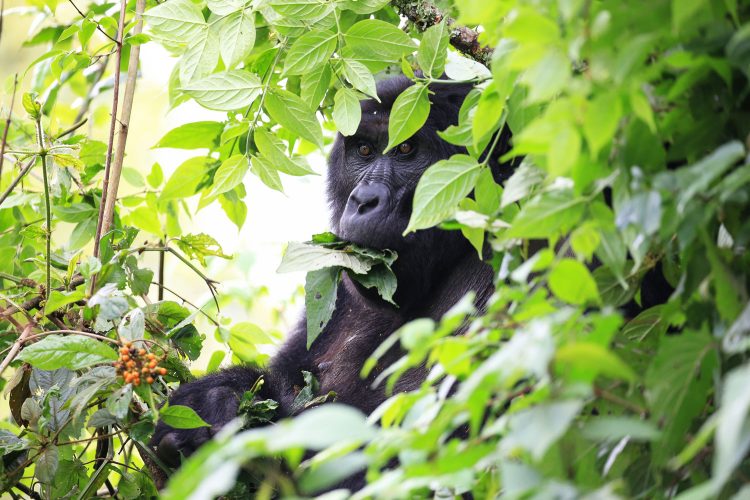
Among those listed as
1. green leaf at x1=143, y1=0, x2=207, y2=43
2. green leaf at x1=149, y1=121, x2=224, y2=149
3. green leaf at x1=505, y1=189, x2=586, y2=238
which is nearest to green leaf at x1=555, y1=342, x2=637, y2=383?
green leaf at x1=505, y1=189, x2=586, y2=238

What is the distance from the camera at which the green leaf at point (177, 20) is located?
2561mm

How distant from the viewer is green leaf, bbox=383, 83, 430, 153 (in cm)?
216

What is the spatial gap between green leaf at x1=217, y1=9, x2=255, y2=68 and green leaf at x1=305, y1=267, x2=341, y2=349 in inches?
28.0


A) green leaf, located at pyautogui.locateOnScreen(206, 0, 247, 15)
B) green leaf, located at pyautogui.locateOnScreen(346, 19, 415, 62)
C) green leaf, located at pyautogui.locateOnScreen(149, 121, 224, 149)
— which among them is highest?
green leaf, located at pyautogui.locateOnScreen(206, 0, 247, 15)

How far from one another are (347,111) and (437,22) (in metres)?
0.69

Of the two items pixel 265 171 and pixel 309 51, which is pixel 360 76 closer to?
pixel 309 51

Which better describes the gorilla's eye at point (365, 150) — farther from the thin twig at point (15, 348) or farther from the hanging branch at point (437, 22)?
the thin twig at point (15, 348)

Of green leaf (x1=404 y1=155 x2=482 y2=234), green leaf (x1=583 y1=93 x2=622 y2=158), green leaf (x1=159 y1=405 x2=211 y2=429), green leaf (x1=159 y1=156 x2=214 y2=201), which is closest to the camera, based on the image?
green leaf (x1=583 y1=93 x2=622 y2=158)

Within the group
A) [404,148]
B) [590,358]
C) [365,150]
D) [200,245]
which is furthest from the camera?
[365,150]

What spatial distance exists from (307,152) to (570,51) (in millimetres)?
2864

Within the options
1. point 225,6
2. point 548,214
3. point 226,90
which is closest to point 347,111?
point 226,90

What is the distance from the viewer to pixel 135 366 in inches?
88.4

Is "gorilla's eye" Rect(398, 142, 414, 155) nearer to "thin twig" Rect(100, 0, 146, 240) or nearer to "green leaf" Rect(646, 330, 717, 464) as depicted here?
"thin twig" Rect(100, 0, 146, 240)

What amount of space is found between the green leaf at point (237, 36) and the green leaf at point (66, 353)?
2.86 ft
